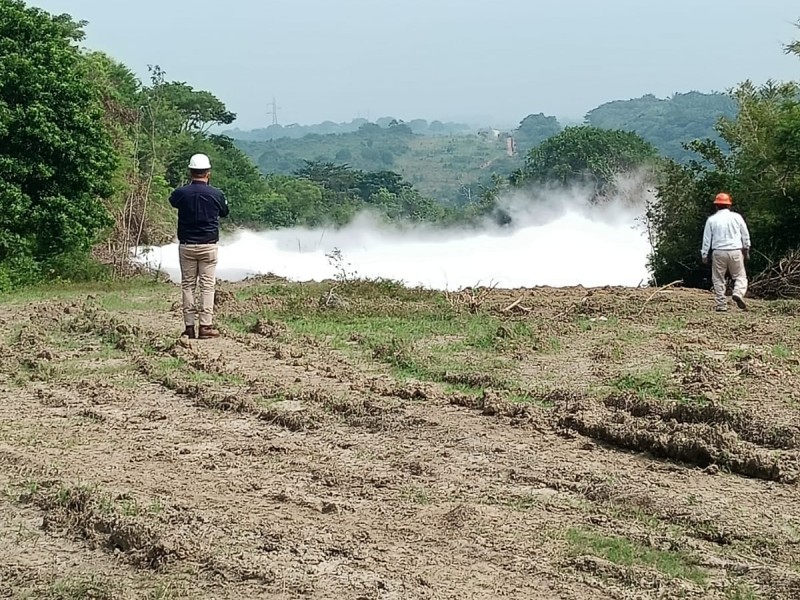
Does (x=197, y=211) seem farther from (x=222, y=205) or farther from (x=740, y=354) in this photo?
(x=740, y=354)

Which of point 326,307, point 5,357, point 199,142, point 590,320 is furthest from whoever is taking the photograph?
point 199,142

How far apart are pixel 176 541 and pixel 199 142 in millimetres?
47315

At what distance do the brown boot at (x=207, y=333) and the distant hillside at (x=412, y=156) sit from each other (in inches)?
3266

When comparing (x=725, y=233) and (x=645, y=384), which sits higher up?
(x=725, y=233)

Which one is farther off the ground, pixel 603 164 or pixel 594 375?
pixel 603 164

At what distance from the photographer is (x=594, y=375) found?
8086 millimetres

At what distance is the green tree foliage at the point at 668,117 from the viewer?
100500mm

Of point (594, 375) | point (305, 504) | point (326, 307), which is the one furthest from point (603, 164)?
point (305, 504)

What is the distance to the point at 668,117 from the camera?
117m

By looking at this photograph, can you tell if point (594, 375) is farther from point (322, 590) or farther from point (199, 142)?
point (199, 142)

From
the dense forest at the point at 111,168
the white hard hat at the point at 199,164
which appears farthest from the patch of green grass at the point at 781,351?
the dense forest at the point at 111,168

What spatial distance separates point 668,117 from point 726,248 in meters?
111

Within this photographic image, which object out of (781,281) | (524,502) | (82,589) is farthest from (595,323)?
(82,589)

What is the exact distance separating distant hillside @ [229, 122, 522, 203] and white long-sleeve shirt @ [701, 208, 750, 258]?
3166 inches
